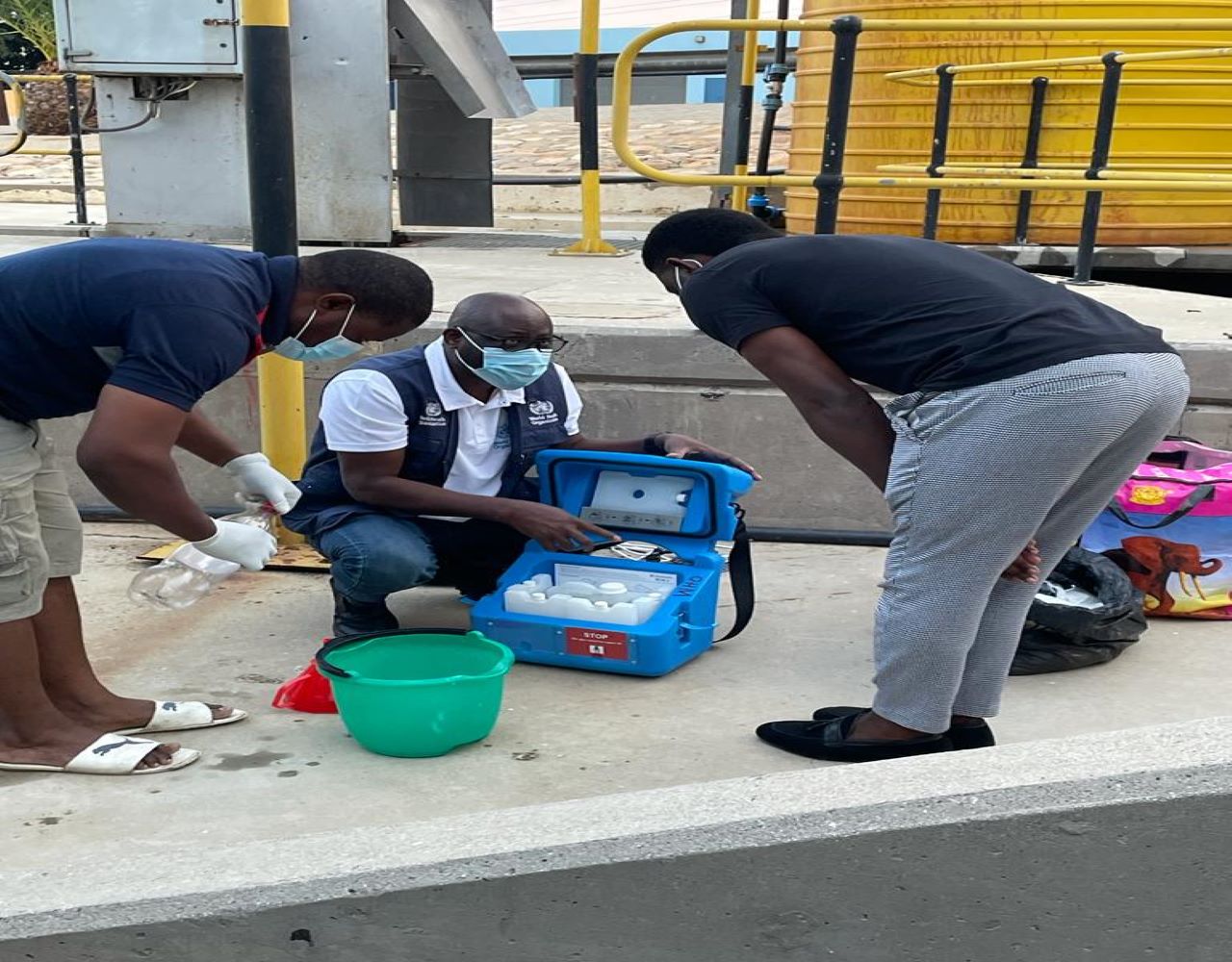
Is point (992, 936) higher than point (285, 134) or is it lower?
lower

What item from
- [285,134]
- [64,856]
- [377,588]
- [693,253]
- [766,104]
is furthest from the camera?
[766,104]

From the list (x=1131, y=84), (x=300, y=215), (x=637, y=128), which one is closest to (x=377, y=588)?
(x=300, y=215)

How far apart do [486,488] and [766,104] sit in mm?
5064

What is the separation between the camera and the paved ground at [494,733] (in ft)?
8.59

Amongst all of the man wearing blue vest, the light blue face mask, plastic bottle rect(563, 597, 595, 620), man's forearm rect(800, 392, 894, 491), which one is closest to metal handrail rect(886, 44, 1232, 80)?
the man wearing blue vest

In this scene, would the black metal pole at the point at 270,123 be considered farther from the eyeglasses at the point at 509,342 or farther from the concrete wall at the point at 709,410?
the eyeglasses at the point at 509,342

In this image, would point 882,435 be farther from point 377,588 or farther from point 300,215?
point 300,215

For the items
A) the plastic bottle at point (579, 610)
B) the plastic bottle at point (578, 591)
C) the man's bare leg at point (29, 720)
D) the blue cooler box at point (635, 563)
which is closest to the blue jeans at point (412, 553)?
the blue cooler box at point (635, 563)

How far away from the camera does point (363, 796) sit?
2.68 meters

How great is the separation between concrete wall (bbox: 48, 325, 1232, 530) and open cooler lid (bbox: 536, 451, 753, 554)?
0.82 m

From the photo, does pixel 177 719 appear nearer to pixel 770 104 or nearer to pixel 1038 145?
pixel 1038 145

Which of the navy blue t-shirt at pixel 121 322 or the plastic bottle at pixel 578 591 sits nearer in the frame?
the navy blue t-shirt at pixel 121 322

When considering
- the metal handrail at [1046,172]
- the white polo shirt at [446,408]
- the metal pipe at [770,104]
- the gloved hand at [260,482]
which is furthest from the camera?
the metal pipe at [770,104]

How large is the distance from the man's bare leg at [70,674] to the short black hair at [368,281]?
0.87m
